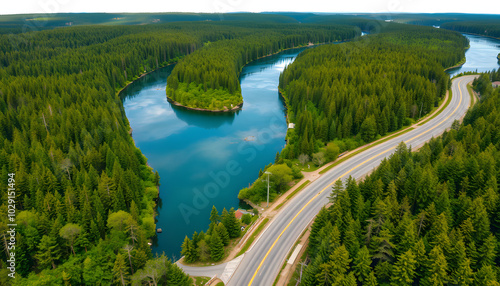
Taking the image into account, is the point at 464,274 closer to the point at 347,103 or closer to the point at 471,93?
the point at 347,103

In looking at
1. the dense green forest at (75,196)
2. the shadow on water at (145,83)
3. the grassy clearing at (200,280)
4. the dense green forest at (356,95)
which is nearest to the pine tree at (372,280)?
the grassy clearing at (200,280)

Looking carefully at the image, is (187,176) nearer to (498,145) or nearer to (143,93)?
(498,145)

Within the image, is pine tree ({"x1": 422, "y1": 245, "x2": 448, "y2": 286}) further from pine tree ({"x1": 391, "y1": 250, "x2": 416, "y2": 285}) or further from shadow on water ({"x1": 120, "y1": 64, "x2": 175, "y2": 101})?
shadow on water ({"x1": 120, "y1": 64, "x2": 175, "y2": 101})

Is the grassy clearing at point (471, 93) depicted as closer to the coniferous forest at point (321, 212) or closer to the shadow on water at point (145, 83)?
the coniferous forest at point (321, 212)

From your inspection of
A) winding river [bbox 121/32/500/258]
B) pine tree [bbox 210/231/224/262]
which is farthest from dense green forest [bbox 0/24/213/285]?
pine tree [bbox 210/231/224/262]

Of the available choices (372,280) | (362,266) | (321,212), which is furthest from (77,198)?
(372,280)
